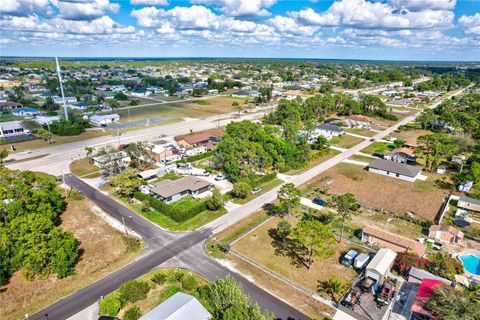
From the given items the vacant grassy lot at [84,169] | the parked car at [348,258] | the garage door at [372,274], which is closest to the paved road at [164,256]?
the vacant grassy lot at [84,169]

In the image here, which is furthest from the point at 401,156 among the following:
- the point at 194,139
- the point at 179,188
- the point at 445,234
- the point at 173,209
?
the point at 173,209

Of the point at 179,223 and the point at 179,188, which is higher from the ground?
the point at 179,188

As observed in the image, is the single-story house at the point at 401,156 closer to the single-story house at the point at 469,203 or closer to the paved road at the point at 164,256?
the single-story house at the point at 469,203

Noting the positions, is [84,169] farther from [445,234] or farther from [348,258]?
[445,234]

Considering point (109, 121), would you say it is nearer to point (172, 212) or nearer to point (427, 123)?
point (172, 212)

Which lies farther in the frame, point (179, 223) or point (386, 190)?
point (386, 190)

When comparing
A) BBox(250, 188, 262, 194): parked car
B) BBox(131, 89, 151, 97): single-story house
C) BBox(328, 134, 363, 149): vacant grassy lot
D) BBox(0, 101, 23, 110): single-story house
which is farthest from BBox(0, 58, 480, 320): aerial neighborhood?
BBox(131, 89, 151, 97): single-story house
